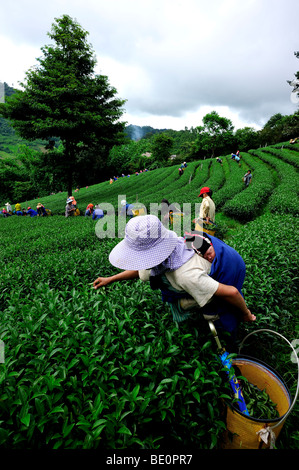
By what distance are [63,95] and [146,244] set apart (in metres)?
15.7

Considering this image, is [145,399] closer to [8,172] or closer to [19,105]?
[19,105]

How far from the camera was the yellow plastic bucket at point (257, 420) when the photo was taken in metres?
1.54

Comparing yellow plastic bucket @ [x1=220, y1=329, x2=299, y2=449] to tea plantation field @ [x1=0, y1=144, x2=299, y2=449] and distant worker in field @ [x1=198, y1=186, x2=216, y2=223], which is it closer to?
tea plantation field @ [x1=0, y1=144, x2=299, y2=449]

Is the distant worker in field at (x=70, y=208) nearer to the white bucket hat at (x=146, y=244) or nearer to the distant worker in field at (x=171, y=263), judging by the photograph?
the distant worker in field at (x=171, y=263)

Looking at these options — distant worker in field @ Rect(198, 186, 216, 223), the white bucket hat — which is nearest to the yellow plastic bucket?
the white bucket hat

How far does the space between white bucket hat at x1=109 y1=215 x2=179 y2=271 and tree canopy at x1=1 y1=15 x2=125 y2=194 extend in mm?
14093

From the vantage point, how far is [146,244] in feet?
5.16

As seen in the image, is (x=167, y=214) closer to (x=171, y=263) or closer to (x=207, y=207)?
(x=207, y=207)

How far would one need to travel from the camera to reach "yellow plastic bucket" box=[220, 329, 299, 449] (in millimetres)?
1543

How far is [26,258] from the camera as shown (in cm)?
488

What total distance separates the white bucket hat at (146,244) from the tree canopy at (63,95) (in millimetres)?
14093

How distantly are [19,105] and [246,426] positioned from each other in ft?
57.7

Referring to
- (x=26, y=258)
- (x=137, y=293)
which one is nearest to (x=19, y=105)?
(x=26, y=258)

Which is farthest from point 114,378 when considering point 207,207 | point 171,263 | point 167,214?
point 167,214
